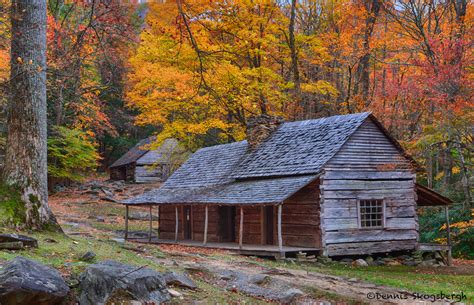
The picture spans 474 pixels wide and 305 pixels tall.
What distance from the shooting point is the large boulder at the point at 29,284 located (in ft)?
22.6

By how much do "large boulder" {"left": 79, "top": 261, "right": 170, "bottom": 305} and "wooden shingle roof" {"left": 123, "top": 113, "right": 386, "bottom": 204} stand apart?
954 cm

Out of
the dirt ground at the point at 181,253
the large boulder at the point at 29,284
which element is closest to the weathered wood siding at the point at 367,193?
the dirt ground at the point at 181,253

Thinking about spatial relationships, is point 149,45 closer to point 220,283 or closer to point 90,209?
point 90,209

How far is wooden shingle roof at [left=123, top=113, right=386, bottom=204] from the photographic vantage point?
64.9 feet

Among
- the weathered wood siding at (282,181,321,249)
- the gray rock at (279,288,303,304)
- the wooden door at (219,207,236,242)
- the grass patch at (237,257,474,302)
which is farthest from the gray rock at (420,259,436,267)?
the gray rock at (279,288,303,304)

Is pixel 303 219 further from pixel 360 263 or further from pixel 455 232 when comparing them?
pixel 455 232

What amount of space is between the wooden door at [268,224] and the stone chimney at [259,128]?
4.33 meters

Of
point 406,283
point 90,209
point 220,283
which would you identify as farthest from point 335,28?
point 220,283

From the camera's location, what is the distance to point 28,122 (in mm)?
12445

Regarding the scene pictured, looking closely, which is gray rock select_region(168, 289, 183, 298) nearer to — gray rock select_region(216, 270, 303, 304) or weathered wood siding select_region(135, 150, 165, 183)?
gray rock select_region(216, 270, 303, 304)

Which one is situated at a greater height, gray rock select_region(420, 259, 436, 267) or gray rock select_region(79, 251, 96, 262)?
gray rock select_region(79, 251, 96, 262)

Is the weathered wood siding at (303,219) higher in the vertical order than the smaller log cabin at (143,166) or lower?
lower

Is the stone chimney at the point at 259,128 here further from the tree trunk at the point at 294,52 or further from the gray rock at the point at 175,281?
the gray rock at the point at 175,281

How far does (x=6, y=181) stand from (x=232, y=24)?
17936 millimetres
